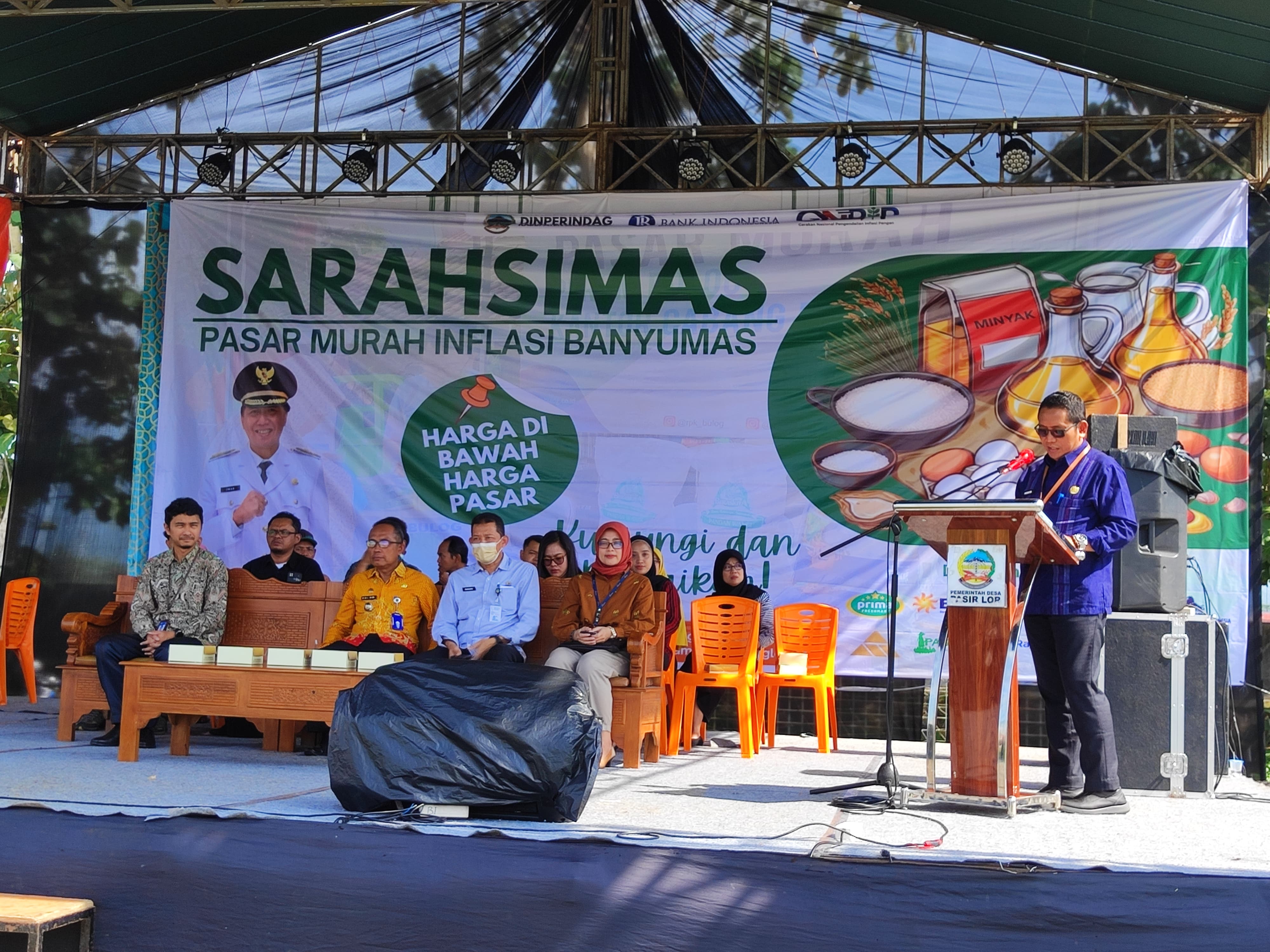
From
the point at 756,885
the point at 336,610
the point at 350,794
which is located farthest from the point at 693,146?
the point at 756,885

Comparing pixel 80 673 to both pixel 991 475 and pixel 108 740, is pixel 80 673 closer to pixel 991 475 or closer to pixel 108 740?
pixel 108 740

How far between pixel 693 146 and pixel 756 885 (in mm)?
5743

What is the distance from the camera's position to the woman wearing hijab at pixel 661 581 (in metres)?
6.62

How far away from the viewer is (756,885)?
312 cm

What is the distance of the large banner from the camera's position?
736cm

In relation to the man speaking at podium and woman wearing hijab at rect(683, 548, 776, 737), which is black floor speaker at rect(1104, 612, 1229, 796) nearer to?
the man speaking at podium

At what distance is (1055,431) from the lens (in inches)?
175

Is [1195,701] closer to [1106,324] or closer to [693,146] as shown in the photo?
[1106,324]

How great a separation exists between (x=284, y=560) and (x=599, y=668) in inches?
102

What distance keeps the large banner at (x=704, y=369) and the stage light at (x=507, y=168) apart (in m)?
0.24

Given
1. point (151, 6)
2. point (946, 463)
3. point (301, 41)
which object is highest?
point (301, 41)

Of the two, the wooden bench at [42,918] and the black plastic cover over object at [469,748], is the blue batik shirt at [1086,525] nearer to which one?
the black plastic cover over object at [469,748]

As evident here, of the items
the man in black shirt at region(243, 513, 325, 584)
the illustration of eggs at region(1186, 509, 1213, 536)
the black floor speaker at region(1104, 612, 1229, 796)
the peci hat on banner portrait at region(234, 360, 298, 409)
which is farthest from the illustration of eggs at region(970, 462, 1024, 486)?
the peci hat on banner portrait at region(234, 360, 298, 409)

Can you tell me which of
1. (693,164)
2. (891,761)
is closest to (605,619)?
(891,761)
